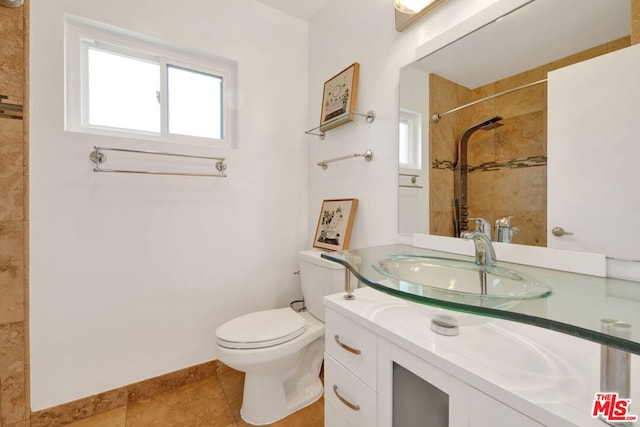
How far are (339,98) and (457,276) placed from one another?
1.21m

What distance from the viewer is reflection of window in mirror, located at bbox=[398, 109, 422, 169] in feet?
4.09

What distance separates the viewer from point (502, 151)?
949 millimetres

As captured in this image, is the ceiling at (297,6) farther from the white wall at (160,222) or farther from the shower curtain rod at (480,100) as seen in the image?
the shower curtain rod at (480,100)

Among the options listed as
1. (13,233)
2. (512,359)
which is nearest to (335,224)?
(512,359)

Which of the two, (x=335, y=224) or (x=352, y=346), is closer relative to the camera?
(x=352, y=346)

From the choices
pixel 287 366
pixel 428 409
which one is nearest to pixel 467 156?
pixel 428 409

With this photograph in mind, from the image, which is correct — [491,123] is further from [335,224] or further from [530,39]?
[335,224]

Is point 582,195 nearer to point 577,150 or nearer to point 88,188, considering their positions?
point 577,150

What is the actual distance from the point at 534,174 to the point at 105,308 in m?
1.97

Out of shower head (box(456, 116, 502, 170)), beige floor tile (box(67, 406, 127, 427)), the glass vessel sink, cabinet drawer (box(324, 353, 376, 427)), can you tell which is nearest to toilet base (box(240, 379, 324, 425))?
cabinet drawer (box(324, 353, 376, 427))

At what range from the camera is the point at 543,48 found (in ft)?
2.84

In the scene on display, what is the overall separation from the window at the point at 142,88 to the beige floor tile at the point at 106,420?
1459mm

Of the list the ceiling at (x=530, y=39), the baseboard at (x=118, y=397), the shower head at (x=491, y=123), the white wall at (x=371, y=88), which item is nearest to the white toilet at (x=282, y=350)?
the white wall at (x=371, y=88)

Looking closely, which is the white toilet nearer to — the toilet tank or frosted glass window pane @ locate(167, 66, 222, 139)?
the toilet tank
